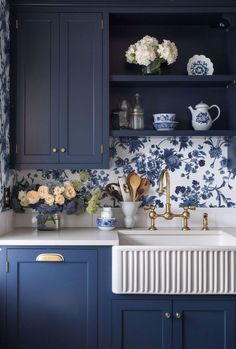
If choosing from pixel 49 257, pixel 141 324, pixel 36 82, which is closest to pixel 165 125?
pixel 36 82

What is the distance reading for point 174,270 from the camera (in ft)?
7.09

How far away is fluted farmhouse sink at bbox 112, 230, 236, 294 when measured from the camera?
2.16 metres

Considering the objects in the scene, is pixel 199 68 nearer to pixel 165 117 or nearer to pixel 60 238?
pixel 165 117

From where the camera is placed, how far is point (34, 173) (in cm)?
278

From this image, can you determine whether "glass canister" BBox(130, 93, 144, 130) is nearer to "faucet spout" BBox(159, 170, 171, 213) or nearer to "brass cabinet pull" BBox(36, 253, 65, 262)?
"faucet spout" BBox(159, 170, 171, 213)

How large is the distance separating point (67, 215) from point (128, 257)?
735 millimetres

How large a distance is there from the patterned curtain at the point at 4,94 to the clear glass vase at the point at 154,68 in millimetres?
879

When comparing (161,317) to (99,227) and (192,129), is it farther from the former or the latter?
(192,129)

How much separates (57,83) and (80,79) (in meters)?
0.15

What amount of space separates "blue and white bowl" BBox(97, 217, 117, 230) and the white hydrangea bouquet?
38.5 inches

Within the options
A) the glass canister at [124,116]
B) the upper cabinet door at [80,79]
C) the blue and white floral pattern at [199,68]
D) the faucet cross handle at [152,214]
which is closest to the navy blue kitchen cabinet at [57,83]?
the upper cabinet door at [80,79]

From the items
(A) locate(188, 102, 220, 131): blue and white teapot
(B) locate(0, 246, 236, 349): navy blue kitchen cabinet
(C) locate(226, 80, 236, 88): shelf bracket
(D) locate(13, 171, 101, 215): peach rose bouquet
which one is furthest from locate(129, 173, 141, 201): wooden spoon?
(C) locate(226, 80, 236, 88): shelf bracket

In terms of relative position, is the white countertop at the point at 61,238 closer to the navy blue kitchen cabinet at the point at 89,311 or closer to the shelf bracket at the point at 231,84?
the navy blue kitchen cabinet at the point at 89,311

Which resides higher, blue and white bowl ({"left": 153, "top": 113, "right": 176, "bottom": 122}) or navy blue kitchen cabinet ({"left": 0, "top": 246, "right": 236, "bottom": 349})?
blue and white bowl ({"left": 153, "top": 113, "right": 176, "bottom": 122})
